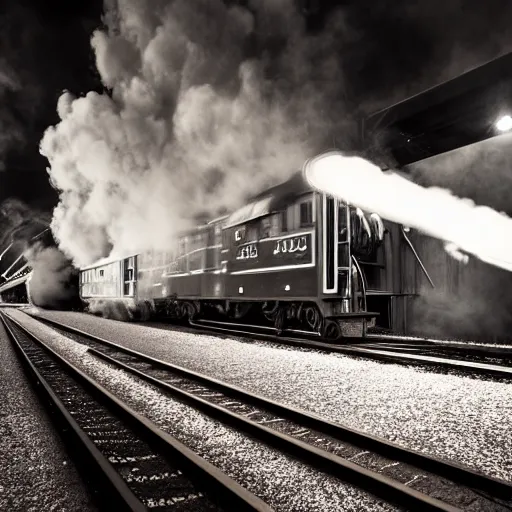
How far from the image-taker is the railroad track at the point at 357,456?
2.87m

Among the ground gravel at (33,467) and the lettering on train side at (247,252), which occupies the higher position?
the lettering on train side at (247,252)

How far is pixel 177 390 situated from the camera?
573 cm

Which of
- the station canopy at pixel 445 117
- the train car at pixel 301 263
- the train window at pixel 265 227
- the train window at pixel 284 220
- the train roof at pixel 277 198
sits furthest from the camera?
the train window at pixel 265 227

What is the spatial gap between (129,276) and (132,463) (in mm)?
16322

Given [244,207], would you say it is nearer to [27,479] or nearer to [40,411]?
[40,411]

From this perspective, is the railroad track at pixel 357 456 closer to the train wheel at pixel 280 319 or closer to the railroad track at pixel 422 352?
the railroad track at pixel 422 352

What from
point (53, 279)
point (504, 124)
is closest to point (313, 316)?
point (504, 124)

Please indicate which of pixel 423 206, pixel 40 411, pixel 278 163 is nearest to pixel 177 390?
pixel 40 411

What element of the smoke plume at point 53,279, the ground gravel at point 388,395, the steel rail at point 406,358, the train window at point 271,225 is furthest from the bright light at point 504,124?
the smoke plume at point 53,279

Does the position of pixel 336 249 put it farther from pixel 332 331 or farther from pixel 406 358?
pixel 406 358

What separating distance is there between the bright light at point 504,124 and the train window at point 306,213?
4193mm

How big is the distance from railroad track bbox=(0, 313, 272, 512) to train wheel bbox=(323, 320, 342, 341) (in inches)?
187

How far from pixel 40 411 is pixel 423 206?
9391 millimetres

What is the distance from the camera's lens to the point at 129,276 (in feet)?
63.4
